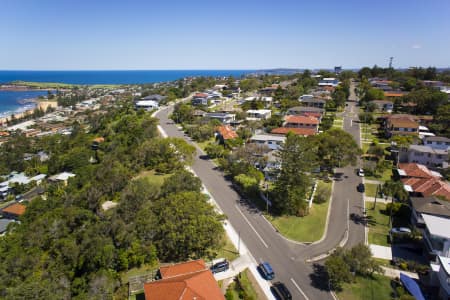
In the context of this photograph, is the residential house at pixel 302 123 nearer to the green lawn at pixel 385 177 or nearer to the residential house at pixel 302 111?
the residential house at pixel 302 111

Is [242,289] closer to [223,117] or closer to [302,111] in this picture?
[223,117]

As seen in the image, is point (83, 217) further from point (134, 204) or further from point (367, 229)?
point (367, 229)

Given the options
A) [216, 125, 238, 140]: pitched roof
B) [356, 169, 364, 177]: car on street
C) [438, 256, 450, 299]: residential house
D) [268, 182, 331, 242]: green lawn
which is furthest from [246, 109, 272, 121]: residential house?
[438, 256, 450, 299]: residential house

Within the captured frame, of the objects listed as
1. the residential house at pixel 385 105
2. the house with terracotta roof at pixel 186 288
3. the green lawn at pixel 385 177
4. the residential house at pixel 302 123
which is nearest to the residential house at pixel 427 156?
the green lawn at pixel 385 177

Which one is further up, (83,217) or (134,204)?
(134,204)

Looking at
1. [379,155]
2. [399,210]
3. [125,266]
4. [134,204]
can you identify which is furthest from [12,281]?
[379,155]

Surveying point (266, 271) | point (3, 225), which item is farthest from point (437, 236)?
point (3, 225)
